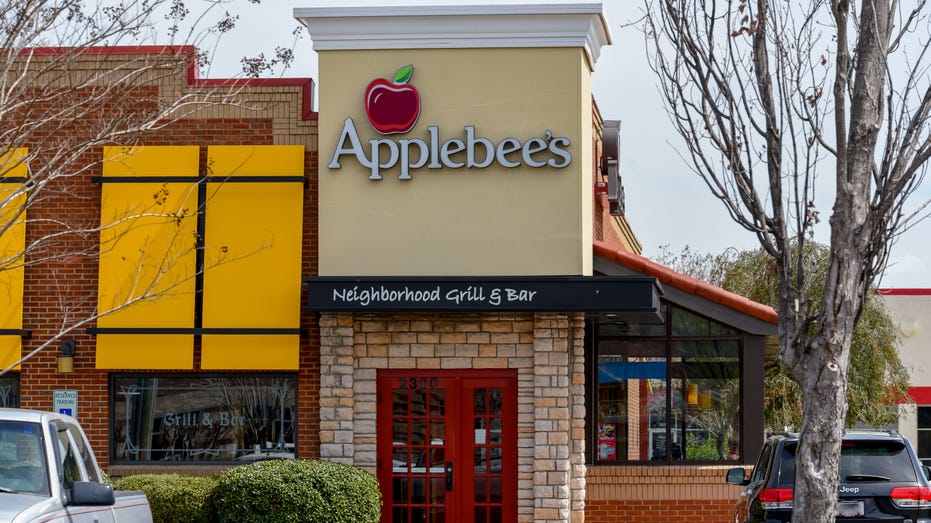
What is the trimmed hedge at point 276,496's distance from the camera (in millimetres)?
15477

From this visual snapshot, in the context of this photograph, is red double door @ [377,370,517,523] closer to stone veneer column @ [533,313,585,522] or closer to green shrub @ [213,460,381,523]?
stone veneer column @ [533,313,585,522]

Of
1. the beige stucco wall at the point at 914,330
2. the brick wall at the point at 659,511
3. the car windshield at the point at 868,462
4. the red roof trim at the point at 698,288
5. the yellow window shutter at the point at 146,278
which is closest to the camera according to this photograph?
the car windshield at the point at 868,462

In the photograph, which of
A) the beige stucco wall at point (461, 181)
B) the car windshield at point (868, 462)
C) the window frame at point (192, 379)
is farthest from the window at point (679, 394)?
the car windshield at point (868, 462)

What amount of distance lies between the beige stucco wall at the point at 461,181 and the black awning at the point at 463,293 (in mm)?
416

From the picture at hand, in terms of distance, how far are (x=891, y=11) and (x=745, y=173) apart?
6.18ft

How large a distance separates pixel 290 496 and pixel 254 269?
11.0 ft

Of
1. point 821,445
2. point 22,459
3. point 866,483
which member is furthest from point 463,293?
point 22,459

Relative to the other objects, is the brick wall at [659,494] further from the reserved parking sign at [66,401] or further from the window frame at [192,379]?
the reserved parking sign at [66,401]

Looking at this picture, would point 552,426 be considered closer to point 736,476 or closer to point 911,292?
point 736,476

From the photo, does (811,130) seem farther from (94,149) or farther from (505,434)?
(94,149)

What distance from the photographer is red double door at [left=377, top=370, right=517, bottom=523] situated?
17562 millimetres

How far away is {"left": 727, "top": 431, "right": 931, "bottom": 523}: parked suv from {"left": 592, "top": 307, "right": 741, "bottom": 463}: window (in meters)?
5.93

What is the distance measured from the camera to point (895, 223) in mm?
11195

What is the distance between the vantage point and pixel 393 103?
1712cm
